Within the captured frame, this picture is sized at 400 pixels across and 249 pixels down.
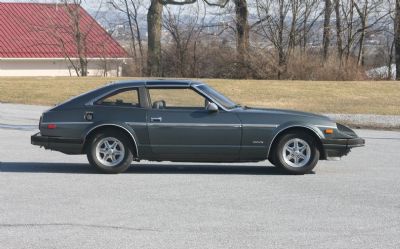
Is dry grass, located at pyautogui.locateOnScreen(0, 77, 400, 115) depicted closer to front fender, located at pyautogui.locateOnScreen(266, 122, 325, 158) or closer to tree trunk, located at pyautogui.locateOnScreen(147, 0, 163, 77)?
tree trunk, located at pyautogui.locateOnScreen(147, 0, 163, 77)

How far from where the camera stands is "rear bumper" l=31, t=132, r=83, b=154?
35.4 feet

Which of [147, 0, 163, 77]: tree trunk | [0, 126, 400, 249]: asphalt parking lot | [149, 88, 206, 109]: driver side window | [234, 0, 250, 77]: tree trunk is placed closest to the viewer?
[0, 126, 400, 249]: asphalt parking lot

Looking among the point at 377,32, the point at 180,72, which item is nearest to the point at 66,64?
the point at 180,72

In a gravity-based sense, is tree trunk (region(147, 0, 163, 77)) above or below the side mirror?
above

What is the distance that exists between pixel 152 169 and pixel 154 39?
31732 mm

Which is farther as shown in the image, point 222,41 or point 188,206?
point 222,41

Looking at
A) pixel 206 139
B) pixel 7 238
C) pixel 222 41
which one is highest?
pixel 222 41

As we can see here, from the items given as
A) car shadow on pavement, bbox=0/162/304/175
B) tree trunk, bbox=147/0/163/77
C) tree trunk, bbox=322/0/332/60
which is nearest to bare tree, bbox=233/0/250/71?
tree trunk, bbox=322/0/332/60

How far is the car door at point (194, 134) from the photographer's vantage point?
1068 centimetres

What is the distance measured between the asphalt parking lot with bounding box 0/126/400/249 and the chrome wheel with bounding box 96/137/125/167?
251mm

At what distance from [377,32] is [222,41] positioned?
11.0 meters

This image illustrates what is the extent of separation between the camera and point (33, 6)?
56.9 m

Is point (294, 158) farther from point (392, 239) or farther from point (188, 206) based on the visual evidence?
point (392, 239)

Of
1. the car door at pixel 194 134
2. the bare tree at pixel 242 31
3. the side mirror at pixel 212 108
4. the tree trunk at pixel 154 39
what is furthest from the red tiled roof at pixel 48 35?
the side mirror at pixel 212 108
